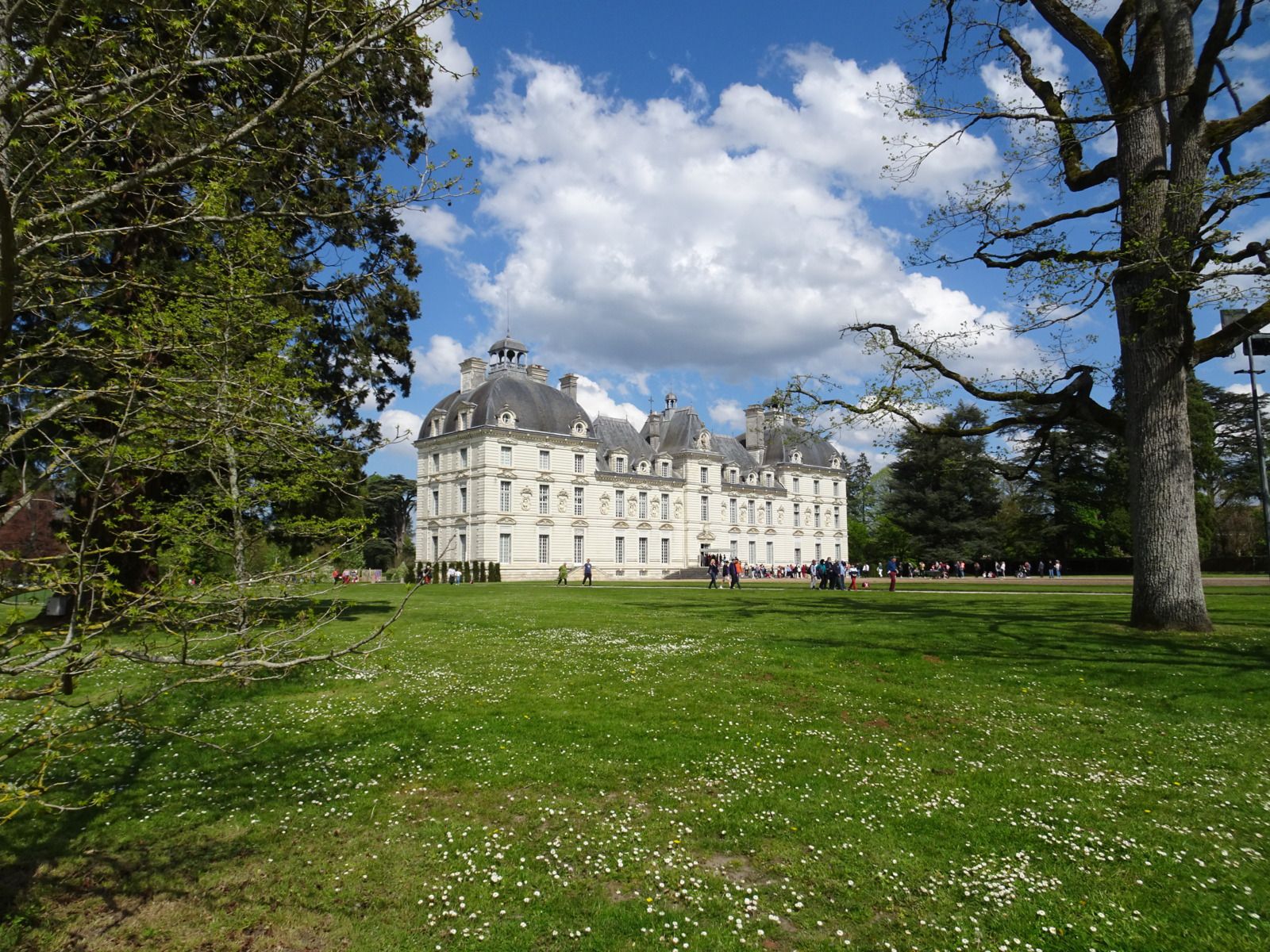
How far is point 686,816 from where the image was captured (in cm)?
598

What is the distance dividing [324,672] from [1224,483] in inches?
2538

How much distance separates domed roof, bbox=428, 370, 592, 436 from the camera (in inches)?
2008

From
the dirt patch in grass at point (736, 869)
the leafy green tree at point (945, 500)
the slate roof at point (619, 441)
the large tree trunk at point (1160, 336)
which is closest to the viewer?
the dirt patch in grass at point (736, 869)

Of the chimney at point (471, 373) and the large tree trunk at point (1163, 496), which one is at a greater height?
the chimney at point (471, 373)

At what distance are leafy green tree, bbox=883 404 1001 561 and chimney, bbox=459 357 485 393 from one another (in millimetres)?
32198

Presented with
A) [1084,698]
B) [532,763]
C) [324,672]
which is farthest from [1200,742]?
[324,672]

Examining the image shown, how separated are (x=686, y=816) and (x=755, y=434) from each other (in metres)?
69.2

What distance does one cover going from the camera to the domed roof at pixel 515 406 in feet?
A: 167

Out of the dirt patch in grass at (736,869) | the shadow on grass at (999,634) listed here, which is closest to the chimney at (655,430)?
the shadow on grass at (999,634)

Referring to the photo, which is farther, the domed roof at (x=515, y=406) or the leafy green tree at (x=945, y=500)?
the leafy green tree at (x=945, y=500)

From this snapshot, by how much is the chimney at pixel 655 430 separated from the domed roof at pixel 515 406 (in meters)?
10.8

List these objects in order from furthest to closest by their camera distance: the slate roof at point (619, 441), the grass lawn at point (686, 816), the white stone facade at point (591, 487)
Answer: the slate roof at point (619, 441)
the white stone facade at point (591, 487)
the grass lawn at point (686, 816)

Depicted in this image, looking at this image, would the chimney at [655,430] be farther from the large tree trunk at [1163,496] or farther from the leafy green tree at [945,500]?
the large tree trunk at [1163,496]

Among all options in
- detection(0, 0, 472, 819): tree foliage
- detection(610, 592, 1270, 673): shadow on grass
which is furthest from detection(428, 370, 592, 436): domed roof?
detection(0, 0, 472, 819): tree foliage
